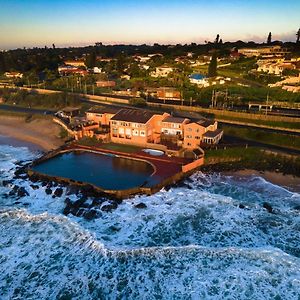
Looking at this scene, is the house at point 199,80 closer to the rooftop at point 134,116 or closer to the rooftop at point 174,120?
the rooftop at point 174,120

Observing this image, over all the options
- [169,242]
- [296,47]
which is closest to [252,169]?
[169,242]

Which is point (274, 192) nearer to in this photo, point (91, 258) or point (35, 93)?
point (91, 258)

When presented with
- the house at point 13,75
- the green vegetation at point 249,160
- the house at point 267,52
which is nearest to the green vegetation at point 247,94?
the green vegetation at point 249,160

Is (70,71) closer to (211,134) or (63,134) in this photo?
(63,134)

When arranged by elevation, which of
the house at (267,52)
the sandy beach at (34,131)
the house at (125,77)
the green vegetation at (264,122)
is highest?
the house at (267,52)

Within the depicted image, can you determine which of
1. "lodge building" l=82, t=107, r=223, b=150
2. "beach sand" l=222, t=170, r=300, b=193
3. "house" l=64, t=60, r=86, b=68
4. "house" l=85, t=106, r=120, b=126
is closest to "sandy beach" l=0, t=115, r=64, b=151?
"house" l=85, t=106, r=120, b=126

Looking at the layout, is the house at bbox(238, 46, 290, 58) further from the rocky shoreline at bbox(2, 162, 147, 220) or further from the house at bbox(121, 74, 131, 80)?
the rocky shoreline at bbox(2, 162, 147, 220)
